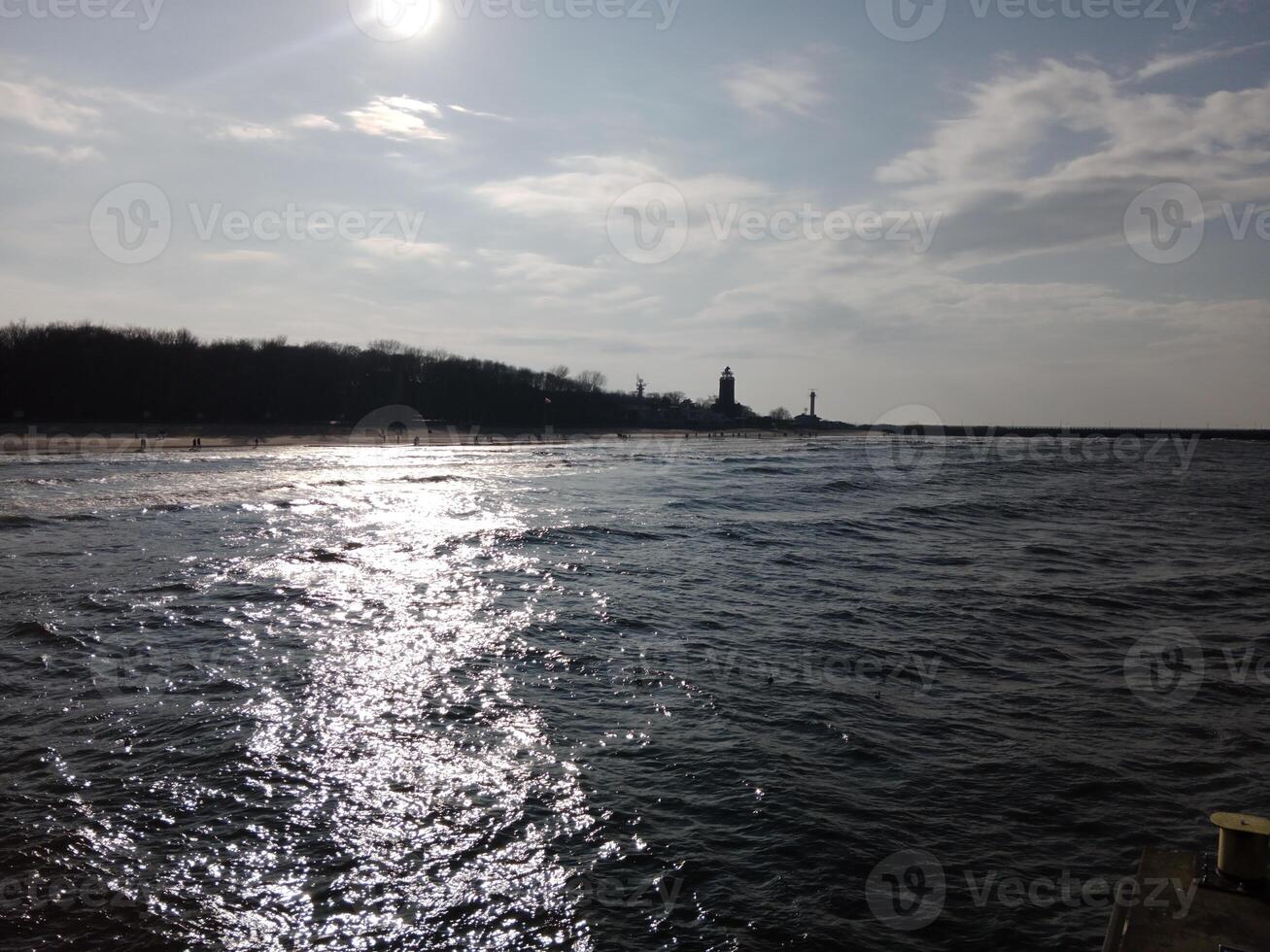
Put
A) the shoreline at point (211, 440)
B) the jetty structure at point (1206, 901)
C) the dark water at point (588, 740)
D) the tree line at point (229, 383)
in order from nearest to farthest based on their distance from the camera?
the jetty structure at point (1206, 901)
the dark water at point (588, 740)
the shoreline at point (211, 440)
the tree line at point (229, 383)

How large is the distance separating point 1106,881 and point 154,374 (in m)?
118

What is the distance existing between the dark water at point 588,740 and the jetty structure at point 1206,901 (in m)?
1.49

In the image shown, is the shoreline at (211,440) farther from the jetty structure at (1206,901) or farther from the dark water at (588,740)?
the jetty structure at (1206,901)

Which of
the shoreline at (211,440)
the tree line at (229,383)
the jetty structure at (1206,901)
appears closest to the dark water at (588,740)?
the jetty structure at (1206,901)

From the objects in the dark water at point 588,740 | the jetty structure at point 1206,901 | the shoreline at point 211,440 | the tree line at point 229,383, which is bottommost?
the dark water at point 588,740

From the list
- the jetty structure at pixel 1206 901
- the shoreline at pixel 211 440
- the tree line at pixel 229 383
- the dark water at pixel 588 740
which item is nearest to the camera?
the jetty structure at pixel 1206 901

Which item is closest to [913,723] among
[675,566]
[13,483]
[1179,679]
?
[1179,679]

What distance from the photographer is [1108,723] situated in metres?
10.6

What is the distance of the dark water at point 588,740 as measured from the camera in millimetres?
6395

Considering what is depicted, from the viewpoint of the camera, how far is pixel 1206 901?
15.8 ft

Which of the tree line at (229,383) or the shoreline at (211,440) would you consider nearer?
the shoreline at (211,440)

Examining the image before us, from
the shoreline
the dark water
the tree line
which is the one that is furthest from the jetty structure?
the tree line

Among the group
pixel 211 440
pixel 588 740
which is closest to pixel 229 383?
pixel 211 440

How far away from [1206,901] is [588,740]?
619 centimetres
